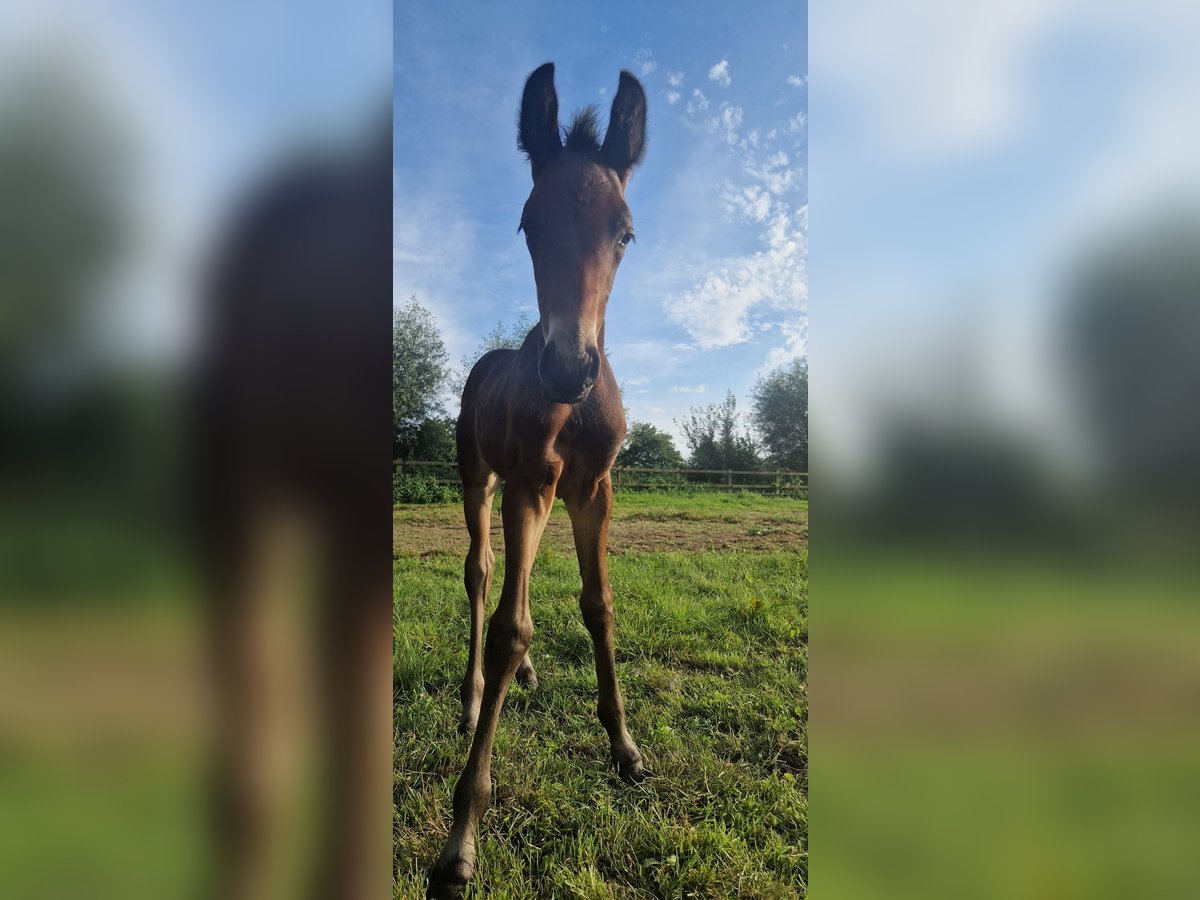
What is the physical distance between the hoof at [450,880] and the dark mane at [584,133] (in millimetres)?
2294

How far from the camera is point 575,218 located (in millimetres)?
1578

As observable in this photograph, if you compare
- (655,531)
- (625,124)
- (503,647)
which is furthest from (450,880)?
(625,124)

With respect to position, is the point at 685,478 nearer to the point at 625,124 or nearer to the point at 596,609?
the point at 596,609

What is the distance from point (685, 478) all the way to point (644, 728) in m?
1.19

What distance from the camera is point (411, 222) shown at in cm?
192

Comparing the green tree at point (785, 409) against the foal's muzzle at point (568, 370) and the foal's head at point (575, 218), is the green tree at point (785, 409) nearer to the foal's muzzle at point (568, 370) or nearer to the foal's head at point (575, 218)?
the foal's head at point (575, 218)

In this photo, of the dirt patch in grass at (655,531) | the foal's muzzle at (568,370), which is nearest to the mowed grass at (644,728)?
the dirt patch in grass at (655,531)

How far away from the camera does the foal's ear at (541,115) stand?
1.69 m
